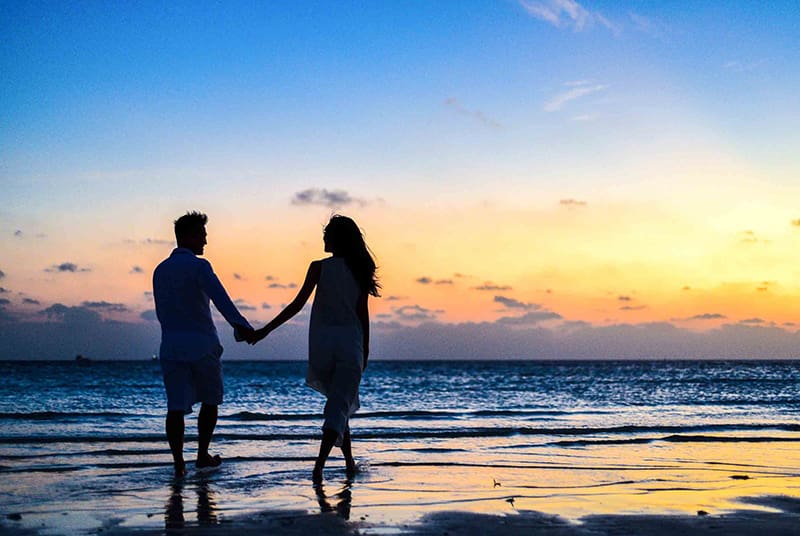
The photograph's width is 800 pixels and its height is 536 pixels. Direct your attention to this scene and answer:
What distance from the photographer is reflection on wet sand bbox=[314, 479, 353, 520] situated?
16.3ft

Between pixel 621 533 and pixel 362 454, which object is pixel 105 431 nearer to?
pixel 362 454

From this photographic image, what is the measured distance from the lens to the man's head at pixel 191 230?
21.3 feet

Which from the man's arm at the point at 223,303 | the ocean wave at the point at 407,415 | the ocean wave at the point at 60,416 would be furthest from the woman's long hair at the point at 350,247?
the ocean wave at the point at 60,416

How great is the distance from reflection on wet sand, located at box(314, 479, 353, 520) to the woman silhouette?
1.15 ft

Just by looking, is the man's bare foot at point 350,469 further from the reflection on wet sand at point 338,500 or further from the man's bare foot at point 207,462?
the man's bare foot at point 207,462

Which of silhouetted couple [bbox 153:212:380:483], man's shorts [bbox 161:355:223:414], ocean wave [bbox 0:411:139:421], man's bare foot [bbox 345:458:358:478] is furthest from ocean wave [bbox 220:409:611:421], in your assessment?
silhouetted couple [bbox 153:212:380:483]

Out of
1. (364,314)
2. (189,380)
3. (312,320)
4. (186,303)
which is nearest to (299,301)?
(312,320)

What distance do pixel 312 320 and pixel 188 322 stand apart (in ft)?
3.30

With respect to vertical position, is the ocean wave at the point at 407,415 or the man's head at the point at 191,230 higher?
the man's head at the point at 191,230

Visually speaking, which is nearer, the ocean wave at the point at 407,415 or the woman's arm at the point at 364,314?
the woman's arm at the point at 364,314

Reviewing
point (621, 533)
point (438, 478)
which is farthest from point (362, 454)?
point (621, 533)

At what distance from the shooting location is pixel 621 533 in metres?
4.33

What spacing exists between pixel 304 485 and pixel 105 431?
271 inches

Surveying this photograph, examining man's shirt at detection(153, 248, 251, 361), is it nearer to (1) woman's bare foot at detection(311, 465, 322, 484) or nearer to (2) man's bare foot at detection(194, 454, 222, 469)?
(2) man's bare foot at detection(194, 454, 222, 469)
